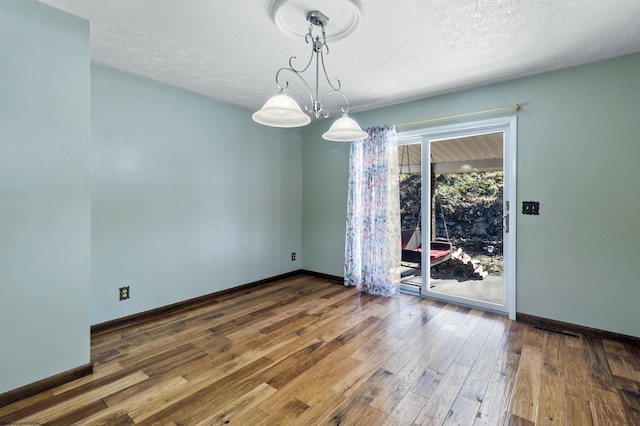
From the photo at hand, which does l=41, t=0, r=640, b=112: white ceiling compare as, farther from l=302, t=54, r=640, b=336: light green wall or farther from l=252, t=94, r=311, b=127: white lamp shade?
l=252, t=94, r=311, b=127: white lamp shade

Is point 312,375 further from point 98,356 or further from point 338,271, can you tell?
point 338,271

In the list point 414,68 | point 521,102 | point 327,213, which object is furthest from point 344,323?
point 521,102

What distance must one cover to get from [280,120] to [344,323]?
2.10 m

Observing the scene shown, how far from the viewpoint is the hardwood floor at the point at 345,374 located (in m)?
1.69

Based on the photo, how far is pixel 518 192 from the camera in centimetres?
304

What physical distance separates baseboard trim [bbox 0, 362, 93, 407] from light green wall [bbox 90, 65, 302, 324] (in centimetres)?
83

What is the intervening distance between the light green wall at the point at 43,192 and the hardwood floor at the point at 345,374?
359 mm

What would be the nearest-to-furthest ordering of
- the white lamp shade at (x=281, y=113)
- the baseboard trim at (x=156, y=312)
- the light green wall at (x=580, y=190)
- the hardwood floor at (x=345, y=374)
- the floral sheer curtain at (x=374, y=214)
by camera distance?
the hardwood floor at (x=345, y=374), the white lamp shade at (x=281, y=113), the light green wall at (x=580, y=190), the baseboard trim at (x=156, y=312), the floral sheer curtain at (x=374, y=214)

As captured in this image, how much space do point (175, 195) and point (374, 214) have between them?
253 cm

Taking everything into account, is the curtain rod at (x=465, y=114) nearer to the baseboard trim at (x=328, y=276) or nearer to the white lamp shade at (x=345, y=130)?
→ the white lamp shade at (x=345, y=130)

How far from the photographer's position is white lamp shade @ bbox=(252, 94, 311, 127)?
71.0 inches

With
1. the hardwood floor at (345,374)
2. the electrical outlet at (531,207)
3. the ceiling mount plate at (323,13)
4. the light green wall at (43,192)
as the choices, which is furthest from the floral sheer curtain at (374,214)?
the light green wall at (43,192)

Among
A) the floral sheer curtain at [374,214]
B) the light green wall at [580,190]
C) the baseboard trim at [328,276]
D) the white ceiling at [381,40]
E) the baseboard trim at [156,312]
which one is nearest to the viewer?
the white ceiling at [381,40]

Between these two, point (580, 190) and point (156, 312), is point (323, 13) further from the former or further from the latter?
point (156, 312)
